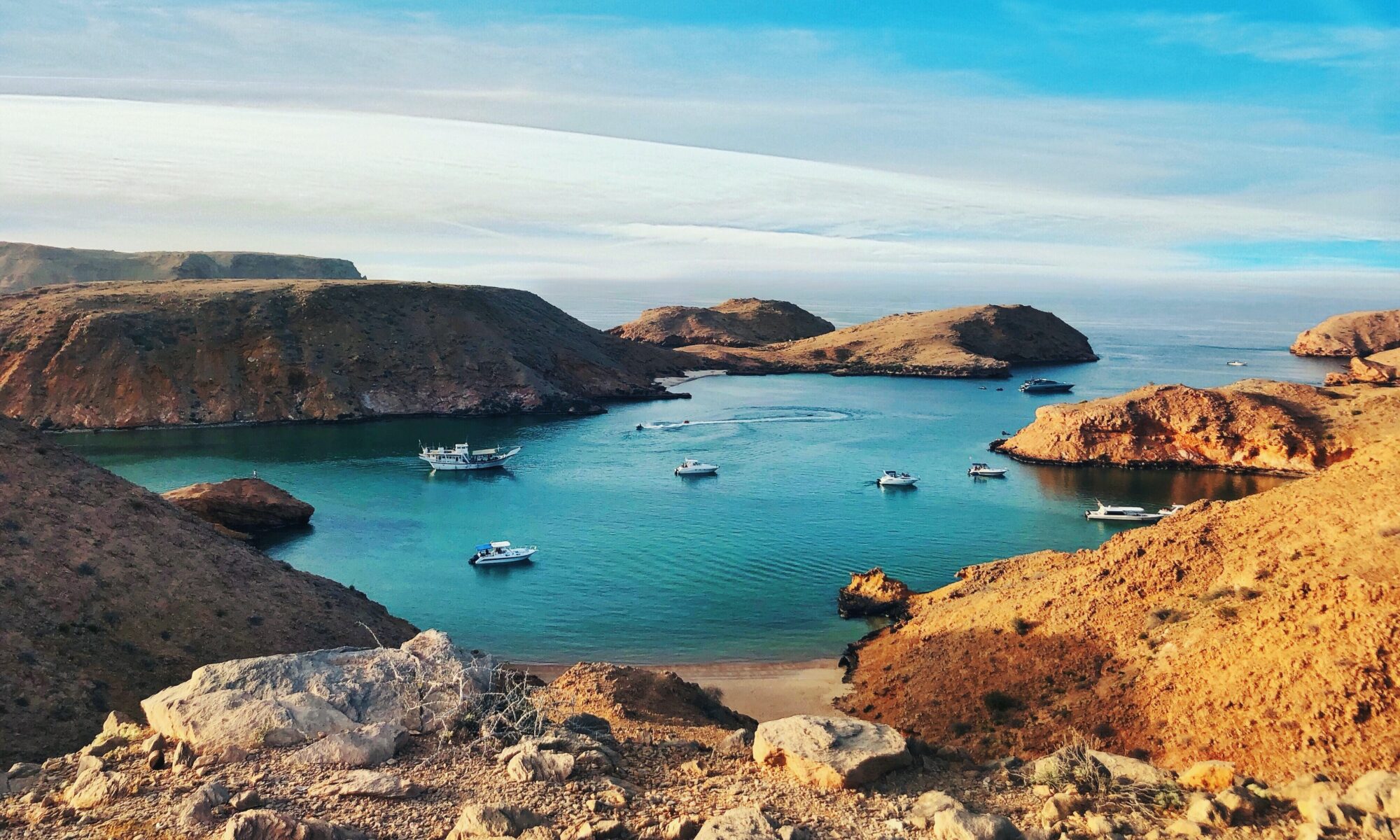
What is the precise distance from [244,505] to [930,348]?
113 m

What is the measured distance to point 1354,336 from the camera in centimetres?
16562

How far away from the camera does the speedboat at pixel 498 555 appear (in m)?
45.1

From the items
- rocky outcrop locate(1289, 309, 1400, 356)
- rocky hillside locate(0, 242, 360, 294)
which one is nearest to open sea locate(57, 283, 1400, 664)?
rocky outcrop locate(1289, 309, 1400, 356)

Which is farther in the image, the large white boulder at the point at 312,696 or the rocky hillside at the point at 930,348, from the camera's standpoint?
the rocky hillside at the point at 930,348

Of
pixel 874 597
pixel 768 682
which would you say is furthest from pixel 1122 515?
pixel 768 682

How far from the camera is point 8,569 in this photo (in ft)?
75.2

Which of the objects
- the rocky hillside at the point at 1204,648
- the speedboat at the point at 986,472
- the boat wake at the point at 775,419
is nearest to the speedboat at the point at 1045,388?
the boat wake at the point at 775,419

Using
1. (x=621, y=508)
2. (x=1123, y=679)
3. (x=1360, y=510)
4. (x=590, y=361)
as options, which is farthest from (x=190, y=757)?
(x=590, y=361)

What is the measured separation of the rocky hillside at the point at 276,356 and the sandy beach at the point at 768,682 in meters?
66.4

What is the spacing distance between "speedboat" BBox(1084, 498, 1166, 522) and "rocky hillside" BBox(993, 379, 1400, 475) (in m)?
16.7

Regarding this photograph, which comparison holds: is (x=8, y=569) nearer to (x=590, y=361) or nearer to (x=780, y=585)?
(x=780, y=585)

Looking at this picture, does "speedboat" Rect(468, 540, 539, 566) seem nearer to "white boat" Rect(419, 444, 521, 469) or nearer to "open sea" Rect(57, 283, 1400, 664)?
"open sea" Rect(57, 283, 1400, 664)

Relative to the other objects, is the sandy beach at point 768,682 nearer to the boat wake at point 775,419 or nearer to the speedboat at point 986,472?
the speedboat at point 986,472

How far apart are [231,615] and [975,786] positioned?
65.8 feet
